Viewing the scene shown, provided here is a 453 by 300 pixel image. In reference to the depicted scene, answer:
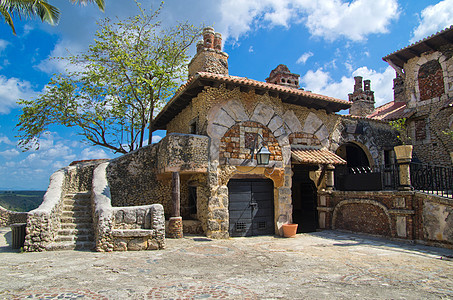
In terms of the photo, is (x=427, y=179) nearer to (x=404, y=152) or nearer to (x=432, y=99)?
(x=404, y=152)

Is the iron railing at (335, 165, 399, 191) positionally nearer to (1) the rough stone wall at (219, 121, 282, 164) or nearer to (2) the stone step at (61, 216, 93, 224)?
(1) the rough stone wall at (219, 121, 282, 164)

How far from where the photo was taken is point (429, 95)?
13.7 meters

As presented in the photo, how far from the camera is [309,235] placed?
10023mm

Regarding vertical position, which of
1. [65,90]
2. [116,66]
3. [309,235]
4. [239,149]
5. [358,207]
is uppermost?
[116,66]

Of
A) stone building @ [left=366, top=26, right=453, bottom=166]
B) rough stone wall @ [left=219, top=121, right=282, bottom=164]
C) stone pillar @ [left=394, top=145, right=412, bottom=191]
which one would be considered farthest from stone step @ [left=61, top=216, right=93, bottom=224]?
stone building @ [left=366, top=26, right=453, bottom=166]

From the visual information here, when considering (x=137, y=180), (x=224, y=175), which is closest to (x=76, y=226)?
(x=137, y=180)

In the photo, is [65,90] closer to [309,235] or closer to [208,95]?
[208,95]

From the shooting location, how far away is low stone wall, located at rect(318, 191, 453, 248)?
7.52m

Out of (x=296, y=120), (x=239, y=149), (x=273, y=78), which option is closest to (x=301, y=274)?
(x=239, y=149)

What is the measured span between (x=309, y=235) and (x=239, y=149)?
3780mm

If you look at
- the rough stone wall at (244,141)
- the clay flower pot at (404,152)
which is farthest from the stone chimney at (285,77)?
the clay flower pot at (404,152)

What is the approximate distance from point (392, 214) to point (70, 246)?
865 cm

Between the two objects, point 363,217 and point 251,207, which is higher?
point 251,207

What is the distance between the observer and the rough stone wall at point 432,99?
13.0m
